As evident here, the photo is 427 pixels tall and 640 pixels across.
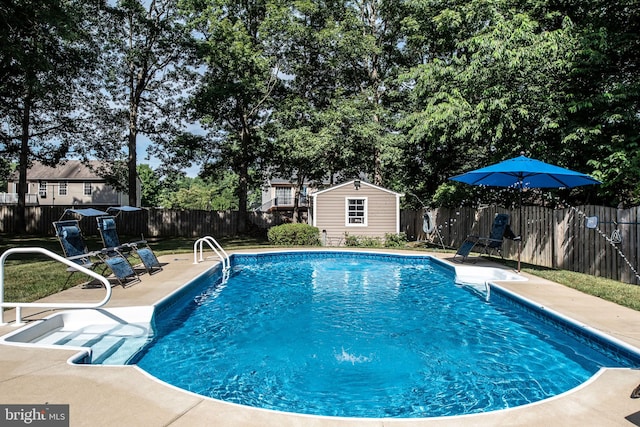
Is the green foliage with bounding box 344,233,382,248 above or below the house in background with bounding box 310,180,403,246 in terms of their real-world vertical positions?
below

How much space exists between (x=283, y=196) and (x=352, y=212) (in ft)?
61.6

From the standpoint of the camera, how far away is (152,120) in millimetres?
22562

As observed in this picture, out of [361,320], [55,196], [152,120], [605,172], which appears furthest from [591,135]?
[55,196]

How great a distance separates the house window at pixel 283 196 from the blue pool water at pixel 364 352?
2699 centimetres

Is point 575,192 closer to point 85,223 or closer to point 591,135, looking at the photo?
point 591,135

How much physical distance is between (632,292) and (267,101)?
63.7 ft

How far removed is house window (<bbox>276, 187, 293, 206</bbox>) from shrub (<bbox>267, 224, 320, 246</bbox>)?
19102mm

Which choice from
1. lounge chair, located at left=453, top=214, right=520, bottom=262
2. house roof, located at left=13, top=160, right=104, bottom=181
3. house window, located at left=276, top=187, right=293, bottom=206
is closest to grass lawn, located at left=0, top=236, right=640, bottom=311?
lounge chair, located at left=453, top=214, right=520, bottom=262

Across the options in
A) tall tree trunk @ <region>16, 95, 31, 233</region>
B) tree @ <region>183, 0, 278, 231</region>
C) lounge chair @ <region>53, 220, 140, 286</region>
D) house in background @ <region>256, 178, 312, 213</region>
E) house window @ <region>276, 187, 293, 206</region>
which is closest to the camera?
lounge chair @ <region>53, 220, 140, 286</region>

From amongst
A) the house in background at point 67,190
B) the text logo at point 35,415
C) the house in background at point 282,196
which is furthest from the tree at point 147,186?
the text logo at point 35,415

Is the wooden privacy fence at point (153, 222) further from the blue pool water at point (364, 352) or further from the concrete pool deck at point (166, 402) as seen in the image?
the concrete pool deck at point (166, 402)

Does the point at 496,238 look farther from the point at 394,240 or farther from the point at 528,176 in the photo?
the point at 394,240

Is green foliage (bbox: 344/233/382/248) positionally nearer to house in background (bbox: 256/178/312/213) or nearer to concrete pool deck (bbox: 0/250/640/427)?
concrete pool deck (bbox: 0/250/640/427)

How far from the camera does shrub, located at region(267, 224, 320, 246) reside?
16.0 m
